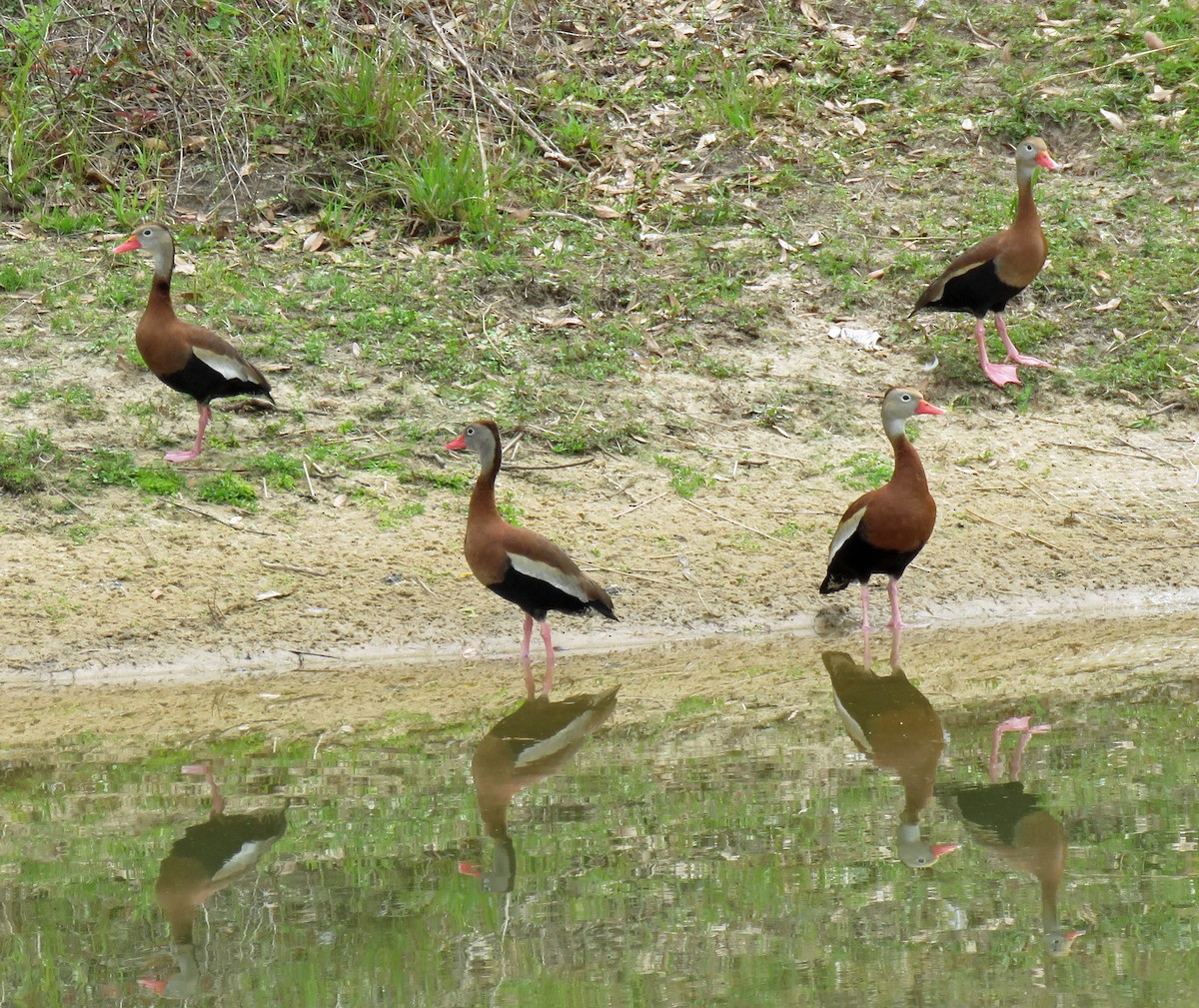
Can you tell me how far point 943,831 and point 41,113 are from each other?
8015mm

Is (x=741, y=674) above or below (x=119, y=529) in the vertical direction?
below

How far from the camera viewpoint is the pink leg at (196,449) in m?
8.12

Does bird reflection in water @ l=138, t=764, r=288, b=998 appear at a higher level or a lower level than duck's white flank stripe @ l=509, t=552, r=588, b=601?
lower

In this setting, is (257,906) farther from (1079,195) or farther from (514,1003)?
(1079,195)

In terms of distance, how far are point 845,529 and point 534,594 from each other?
1491 mm

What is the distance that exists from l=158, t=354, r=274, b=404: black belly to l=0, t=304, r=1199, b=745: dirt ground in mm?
343

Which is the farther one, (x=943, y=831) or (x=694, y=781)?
(x=694, y=781)

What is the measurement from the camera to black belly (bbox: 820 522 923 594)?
7.17 metres

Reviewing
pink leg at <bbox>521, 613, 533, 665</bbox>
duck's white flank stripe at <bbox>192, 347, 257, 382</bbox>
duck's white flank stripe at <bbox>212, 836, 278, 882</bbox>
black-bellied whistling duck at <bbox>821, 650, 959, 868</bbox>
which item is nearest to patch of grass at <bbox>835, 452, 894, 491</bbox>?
black-bellied whistling duck at <bbox>821, 650, 959, 868</bbox>

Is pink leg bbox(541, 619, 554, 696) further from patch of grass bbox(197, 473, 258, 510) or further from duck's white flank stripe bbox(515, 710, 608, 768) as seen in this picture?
patch of grass bbox(197, 473, 258, 510)

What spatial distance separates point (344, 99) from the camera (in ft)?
34.2

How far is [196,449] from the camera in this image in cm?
821

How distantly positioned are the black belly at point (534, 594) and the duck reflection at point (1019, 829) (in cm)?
198

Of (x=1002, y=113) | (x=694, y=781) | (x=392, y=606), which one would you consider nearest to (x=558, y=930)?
(x=694, y=781)
